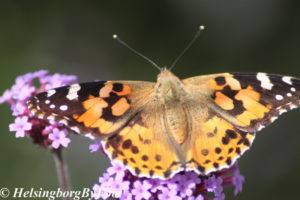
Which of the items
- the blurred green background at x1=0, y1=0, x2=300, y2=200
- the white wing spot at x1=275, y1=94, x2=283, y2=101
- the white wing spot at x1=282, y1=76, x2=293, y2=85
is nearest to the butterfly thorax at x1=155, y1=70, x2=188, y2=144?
the white wing spot at x1=275, y1=94, x2=283, y2=101

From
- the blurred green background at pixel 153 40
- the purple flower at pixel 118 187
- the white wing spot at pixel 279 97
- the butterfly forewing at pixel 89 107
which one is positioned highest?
the blurred green background at pixel 153 40

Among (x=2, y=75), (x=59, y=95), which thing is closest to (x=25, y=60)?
(x=2, y=75)

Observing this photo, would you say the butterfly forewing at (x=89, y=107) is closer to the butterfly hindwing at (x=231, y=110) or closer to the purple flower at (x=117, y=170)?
the purple flower at (x=117, y=170)

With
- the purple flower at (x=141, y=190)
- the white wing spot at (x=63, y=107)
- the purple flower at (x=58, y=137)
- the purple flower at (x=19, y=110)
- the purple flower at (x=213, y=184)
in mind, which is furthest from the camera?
the purple flower at (x=19, y=110)

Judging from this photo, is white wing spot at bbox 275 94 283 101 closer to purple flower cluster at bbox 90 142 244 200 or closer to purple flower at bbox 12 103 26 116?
purple flower cluster at bbox 90 142 244 200

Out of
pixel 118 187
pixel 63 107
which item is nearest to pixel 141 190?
pixel 118 187

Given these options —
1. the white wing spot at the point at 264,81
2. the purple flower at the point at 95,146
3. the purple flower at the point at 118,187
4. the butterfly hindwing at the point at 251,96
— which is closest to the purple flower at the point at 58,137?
the purple flower at the point at 95,146

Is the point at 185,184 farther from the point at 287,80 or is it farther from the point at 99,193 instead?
the point at 287,80
